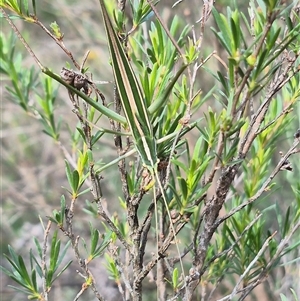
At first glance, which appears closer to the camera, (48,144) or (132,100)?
(132,100)

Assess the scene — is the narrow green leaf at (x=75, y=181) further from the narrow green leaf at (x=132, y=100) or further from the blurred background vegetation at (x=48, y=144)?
the blurred background vegetation at (x=48, y=144)

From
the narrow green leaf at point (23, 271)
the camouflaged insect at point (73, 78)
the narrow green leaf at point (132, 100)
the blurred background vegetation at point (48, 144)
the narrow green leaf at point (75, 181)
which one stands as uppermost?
the blurred background vegetation at point (48, 144)

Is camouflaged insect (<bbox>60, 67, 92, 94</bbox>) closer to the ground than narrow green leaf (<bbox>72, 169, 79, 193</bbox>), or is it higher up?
higher up

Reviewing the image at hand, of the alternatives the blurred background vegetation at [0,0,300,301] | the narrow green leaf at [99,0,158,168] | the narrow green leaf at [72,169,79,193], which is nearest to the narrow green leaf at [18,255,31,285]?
the narrow green leaf at [72,169,79,193]

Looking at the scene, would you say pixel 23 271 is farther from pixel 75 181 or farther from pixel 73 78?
pixel 73 78

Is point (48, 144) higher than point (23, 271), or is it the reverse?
point (48, 144)

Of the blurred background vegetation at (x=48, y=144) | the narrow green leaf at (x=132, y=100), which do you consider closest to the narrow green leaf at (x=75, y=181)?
the narrow green leaf at (x=132, y=100)

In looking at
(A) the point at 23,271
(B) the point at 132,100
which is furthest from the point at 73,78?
(A) the point at 23,271

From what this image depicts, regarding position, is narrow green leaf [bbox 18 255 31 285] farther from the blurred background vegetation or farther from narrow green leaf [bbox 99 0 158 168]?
the blurred background vegetation

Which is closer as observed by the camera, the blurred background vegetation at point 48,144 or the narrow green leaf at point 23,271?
the narrow green leaf at point 23,271

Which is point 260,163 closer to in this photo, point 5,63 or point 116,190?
point 5,63

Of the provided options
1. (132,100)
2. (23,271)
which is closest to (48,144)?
(23,271)

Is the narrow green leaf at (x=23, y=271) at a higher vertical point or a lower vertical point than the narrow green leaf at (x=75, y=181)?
lower

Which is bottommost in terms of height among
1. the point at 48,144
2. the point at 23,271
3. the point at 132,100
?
the point at 23,271
